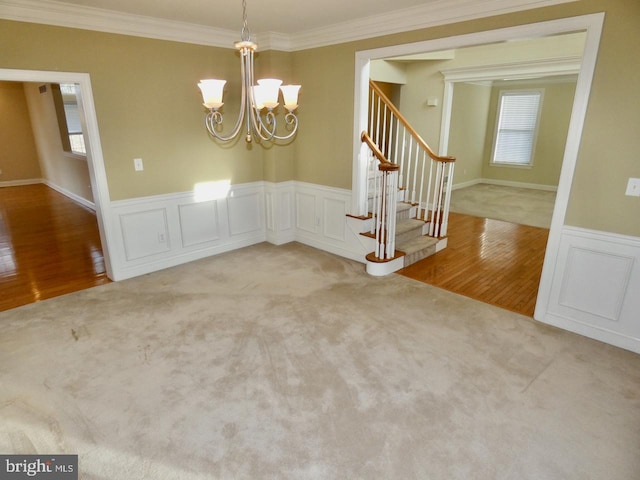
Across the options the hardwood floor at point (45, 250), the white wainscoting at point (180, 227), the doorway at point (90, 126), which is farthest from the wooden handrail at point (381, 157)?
the hardwood floor at point (45, 250)

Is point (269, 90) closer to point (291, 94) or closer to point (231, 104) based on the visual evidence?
point (291, 94)

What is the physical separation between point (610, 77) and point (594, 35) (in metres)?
0.30

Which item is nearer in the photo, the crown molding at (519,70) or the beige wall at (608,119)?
the beige wall at (608,119)

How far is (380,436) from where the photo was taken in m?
1.99

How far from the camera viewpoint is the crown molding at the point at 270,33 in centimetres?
294

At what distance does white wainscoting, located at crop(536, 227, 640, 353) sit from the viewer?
8.74 ft

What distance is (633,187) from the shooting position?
253cm

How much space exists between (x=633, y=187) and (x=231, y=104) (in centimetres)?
391

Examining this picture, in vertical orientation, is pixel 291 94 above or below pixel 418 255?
above

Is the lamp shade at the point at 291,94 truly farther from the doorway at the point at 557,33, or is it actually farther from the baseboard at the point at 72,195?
the baseboard at the point at 72,195

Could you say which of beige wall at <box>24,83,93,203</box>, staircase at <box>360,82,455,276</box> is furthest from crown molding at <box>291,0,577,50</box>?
beige wall at <box>24,83,93,203</box>

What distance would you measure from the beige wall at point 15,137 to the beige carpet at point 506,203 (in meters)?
9.92

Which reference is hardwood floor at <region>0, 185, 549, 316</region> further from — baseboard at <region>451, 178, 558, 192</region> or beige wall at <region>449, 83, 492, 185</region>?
baseboard at <region>451, 178, 558, 192</region>

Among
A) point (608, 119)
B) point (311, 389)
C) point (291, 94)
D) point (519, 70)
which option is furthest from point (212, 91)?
point (519, 70)
